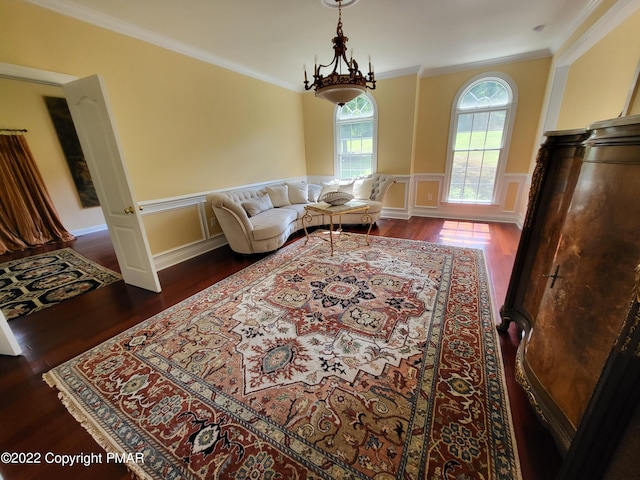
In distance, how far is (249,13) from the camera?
2.55 meters

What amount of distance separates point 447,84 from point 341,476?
18.4 feet

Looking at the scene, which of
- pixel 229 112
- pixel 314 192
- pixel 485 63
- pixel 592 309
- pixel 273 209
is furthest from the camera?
pixel 314 192

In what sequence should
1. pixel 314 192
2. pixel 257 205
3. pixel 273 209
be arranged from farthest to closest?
1. pixel 314 192
2. pixel 273 209
3. pixel 257 205

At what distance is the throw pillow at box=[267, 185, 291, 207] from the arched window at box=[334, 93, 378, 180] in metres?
1.61

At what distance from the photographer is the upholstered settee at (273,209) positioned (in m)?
3.37

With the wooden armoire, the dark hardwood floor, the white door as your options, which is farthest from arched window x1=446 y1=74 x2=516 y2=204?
the white door

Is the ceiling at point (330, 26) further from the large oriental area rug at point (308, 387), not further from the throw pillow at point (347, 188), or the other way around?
the large oriental area rug at point (308, 387)

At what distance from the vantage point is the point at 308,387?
154 cm

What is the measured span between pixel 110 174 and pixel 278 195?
2.52m

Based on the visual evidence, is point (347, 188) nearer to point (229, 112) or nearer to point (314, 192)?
point (314, 192)

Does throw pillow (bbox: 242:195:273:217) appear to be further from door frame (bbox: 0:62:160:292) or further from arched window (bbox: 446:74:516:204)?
arched window (bbox: 446:74:516:204)

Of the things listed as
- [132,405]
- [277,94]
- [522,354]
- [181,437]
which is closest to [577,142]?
[522,354]

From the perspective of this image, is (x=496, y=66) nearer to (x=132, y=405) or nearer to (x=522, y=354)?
(x=522, y=354)

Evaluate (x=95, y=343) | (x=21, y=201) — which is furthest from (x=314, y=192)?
(x=21, y=201)
